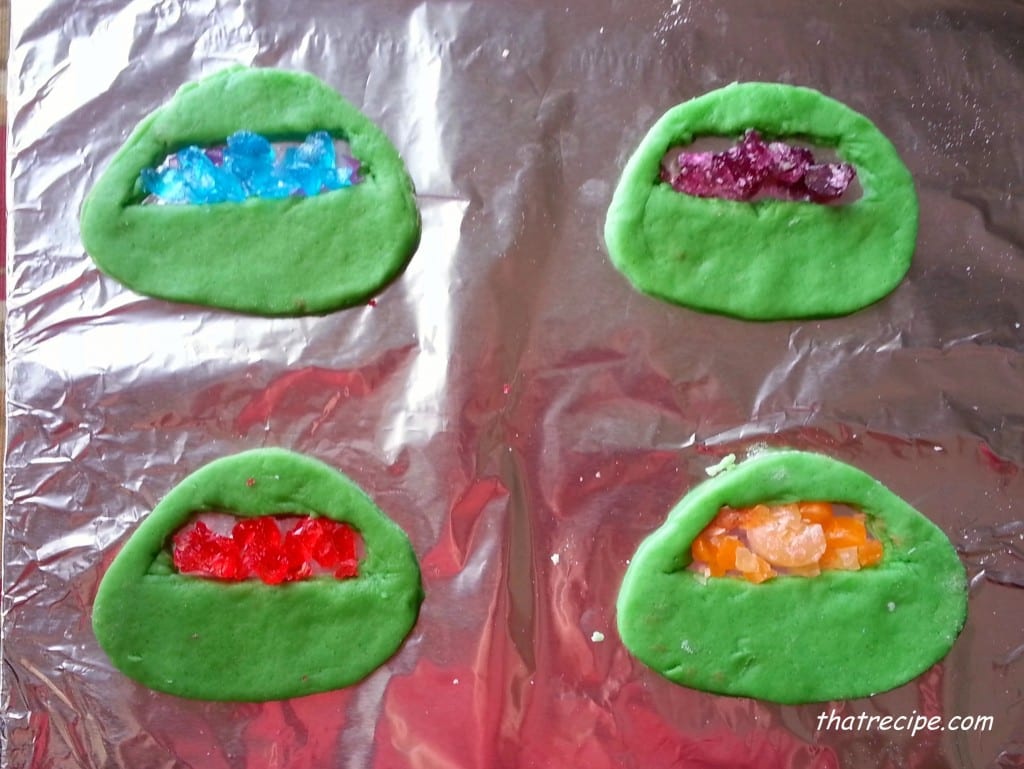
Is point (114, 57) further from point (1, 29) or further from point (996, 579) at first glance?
point (996, 579)

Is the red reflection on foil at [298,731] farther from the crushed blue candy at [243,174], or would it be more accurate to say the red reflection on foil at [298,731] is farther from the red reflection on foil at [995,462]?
the red reflection on foil at [995,462]

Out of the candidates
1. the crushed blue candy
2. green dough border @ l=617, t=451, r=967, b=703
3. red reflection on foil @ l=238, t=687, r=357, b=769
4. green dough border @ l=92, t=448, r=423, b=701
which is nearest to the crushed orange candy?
green dough border @ l=617, t=451, r=967, b=703

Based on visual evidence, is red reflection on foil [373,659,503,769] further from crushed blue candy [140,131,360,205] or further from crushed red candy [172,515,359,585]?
crushed blue candy [140,131,360,205]

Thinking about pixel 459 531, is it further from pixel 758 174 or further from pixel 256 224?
pixel 758 174

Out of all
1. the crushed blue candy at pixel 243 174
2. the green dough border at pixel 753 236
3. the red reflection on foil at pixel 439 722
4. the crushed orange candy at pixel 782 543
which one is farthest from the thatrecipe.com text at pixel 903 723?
the crushed blue candy at pixel 243 174

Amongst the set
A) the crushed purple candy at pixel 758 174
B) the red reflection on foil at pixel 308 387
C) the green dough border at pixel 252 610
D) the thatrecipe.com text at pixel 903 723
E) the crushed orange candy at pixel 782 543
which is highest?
the crushed purple candy at pixel 758 174

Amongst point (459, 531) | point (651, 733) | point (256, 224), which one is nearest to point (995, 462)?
point (651, 733)

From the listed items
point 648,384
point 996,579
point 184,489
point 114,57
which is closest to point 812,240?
point 648,384
